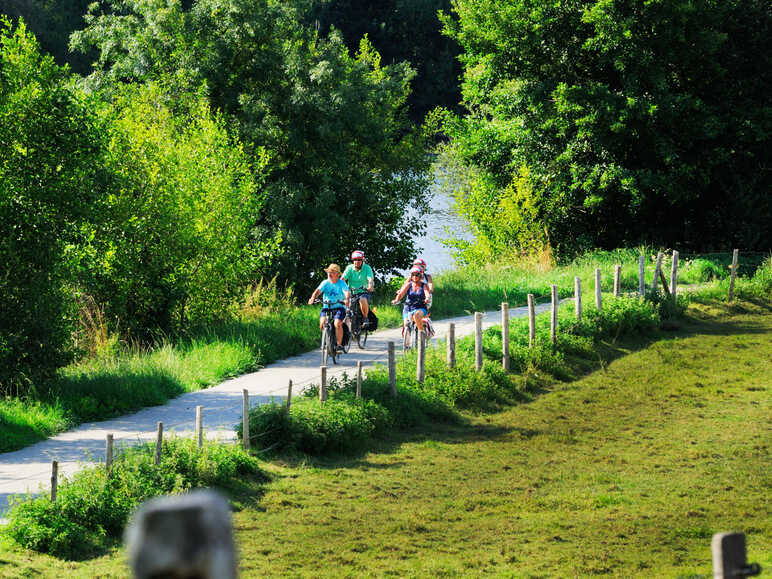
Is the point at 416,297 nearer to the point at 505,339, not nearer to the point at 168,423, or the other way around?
the point at 505,339

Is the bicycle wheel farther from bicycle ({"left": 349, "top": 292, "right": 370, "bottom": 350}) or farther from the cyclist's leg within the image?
the cyclist's leg

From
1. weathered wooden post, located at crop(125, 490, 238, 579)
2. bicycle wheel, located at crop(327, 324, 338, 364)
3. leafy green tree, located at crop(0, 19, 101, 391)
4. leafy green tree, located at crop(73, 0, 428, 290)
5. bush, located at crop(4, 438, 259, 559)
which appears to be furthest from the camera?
leafy green tree, located at crop(73, 0, 428, 290)

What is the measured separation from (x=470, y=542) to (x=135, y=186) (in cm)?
→ 1470

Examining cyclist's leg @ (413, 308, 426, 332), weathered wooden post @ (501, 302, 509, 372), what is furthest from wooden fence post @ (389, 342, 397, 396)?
weathered wooden post @ (501, 302, 509, 372)

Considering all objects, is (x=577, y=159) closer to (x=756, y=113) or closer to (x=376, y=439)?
(x=756, y=113)

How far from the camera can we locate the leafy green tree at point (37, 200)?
16266 mm

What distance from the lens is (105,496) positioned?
34.7 ft

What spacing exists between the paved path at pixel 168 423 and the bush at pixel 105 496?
1.24 feet

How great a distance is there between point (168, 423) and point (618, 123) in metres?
21.4

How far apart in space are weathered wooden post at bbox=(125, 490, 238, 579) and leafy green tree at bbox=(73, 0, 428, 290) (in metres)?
28.3

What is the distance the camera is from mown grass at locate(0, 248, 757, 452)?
15.2m

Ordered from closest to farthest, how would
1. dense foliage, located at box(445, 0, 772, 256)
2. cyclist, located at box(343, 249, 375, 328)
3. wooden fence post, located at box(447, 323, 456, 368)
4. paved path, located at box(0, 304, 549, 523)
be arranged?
paved path, located at box(0, 304, 549, 523) → wooden fence post, located at box(447, 323, 456, 368) → cyclist, located at box(343, 249, 375, 328) → dense foliage, located at box(445, 0, 772, 256)

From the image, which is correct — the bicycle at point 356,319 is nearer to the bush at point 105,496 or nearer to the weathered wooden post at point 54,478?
the bush at point 105,496

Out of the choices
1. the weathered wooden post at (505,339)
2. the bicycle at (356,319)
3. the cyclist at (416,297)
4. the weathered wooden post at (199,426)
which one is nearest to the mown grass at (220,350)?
the bicycle at (356,319)
